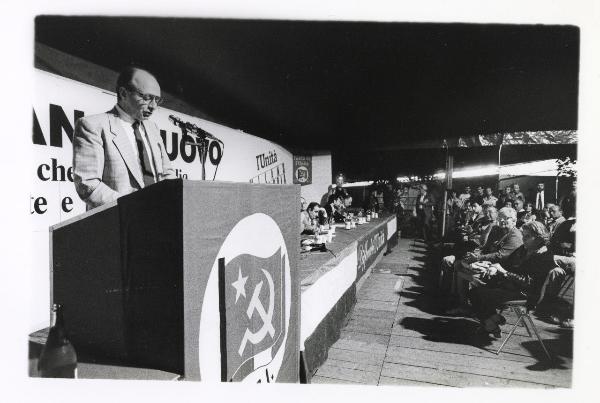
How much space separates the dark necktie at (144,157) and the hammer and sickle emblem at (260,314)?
56cm

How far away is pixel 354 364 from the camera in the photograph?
96.6 inches

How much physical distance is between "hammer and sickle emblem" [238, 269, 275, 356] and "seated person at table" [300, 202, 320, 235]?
2.45 meters

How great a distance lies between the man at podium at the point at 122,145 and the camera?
1.18m

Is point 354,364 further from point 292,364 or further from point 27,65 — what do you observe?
point 27,65

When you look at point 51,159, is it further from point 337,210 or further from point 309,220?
point 337,210

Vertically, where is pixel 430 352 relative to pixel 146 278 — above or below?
below

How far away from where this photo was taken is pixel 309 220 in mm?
4148

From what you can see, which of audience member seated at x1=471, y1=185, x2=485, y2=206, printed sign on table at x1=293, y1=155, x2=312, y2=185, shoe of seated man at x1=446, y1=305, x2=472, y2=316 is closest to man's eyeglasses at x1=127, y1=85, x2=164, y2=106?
shoe of seated man at x1=446, y1=305, x2=472, y2=316

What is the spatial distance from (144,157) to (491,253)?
11.2 feet

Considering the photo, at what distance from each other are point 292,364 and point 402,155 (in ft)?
29.6

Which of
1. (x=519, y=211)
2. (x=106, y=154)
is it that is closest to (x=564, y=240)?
(x=519, y=211)

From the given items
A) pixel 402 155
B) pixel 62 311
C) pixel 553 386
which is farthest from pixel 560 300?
pixel 402 155

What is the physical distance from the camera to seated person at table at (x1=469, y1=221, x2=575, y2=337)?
2.69m

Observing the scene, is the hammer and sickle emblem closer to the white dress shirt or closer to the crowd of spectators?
the white dress shirt
